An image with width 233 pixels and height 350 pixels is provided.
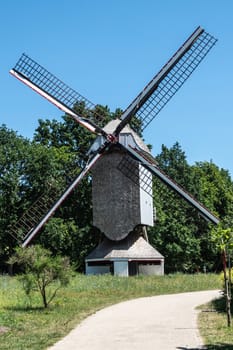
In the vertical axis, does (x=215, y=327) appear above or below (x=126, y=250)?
below

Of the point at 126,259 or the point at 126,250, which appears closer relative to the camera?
the point at 126,259

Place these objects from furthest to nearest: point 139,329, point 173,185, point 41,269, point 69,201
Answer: point 69,201 → point 173,185 → point 41,269 → point 139,329

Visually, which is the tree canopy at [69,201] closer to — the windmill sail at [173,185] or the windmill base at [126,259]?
the windmill base at [126,259]

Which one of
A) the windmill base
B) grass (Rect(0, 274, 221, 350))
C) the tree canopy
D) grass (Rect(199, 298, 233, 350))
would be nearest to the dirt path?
grass (Rect(199, 298, 233, 350))

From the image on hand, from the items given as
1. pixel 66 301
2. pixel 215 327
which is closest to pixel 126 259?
pixel 66 301

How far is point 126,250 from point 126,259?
2.10 feet

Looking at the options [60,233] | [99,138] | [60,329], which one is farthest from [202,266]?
[60,329]

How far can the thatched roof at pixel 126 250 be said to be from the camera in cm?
3666

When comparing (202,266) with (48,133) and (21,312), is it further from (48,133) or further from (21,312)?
(21,312)

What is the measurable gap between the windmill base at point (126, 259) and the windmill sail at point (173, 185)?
17.7 feet

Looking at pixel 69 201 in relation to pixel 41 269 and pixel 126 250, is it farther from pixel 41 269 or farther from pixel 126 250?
pixel 41 269

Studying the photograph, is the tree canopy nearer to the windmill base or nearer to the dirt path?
the windmill base

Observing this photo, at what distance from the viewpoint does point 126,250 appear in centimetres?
3678

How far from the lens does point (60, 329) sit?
15.8 meters
